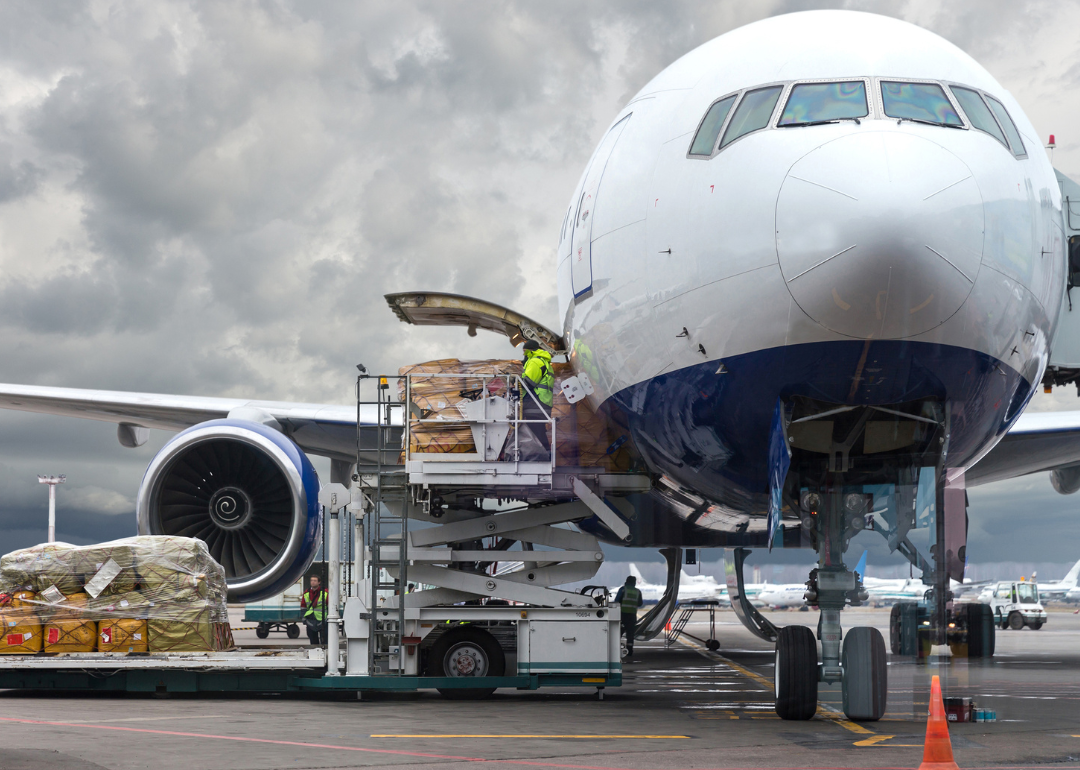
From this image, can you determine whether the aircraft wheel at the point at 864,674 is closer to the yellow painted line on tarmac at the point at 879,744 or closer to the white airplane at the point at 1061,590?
the yellow painted line on tarmac at the point at 879,744

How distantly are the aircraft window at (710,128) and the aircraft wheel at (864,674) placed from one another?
3513 mm

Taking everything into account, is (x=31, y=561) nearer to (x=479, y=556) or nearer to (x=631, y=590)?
(x=479, y=556)

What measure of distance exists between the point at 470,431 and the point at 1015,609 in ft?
112

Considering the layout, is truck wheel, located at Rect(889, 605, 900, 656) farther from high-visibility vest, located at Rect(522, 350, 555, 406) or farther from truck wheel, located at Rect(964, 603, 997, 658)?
high-visibility vest, located at Rect(522, 350, 555, 406)

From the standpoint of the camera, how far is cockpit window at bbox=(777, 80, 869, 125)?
7176mm

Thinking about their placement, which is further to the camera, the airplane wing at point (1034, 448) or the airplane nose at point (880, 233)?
the airplane wing at point (1034, 448)

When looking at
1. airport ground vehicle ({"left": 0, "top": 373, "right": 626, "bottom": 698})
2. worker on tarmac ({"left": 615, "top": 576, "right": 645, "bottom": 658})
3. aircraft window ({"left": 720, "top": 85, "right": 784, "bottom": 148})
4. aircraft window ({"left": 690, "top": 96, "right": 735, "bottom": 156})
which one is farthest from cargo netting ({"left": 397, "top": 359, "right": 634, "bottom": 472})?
worker on tarmac ({"left": 615, "top": 576, "right": 645, "bottom": 658})

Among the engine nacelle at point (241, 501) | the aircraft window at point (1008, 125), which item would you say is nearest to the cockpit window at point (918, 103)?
the aircraft window at point (1008, 125)

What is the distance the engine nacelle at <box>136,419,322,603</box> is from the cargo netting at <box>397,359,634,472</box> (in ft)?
7.73

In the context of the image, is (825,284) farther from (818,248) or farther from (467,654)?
Answer: (467,654)

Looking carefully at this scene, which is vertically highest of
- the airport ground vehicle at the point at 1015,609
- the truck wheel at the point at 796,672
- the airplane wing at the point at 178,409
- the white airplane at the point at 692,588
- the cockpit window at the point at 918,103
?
the cockpit window at the point at 918,103

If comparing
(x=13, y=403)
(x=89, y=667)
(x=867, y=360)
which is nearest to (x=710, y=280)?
(x=867, y=360)

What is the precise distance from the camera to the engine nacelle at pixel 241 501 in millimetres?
12008

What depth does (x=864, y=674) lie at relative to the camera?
27.4 ft
